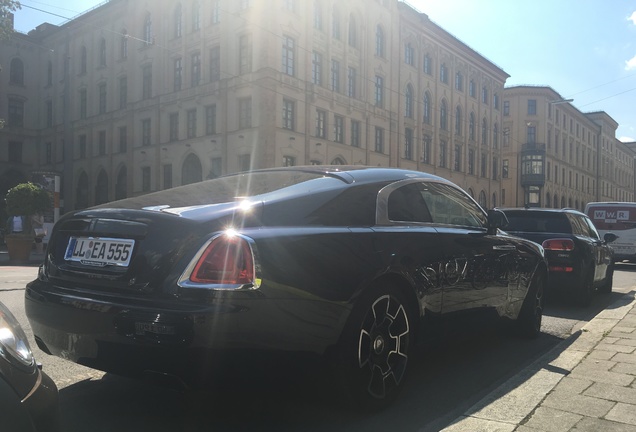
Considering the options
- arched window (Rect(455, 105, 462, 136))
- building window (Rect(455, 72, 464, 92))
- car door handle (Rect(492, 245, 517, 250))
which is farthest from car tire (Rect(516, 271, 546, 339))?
building window (Rect(455, 72, 464, 92))

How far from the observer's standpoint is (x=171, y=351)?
2523mm

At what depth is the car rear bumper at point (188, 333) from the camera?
2525 mm

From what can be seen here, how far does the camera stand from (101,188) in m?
41.8

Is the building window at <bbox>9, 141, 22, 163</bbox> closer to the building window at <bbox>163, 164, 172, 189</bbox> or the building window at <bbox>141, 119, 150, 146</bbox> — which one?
the building window at <bbox>141, 119, 150, 146</bbox>

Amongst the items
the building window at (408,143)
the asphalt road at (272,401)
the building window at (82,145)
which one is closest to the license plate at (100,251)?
the asphalt road at (272,401)

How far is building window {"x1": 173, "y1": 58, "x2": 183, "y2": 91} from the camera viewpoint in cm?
3491

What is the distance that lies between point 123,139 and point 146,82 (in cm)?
494

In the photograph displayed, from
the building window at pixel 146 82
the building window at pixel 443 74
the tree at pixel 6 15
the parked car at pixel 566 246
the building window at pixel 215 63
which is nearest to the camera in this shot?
the parked car at pixel 566 246

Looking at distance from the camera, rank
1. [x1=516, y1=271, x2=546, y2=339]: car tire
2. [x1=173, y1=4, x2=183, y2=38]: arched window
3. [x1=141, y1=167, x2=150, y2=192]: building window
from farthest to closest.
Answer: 1. [x1=141, y1=167, x2=150, y2=192]: building window
2. [x1=173, y1=4, x2=183, y2=38]: arched window
3. [x1=516, y1=271, x2=546, y2=339]: car tire

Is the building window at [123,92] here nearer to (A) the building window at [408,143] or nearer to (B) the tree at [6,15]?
(B) the tree at [6,15]

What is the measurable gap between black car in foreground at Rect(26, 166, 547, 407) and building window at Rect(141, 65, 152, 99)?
36.0 meters

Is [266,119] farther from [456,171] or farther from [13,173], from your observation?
[13,173]

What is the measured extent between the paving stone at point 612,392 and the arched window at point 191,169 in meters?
31.6

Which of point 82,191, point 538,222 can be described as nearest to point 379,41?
point 82,191
